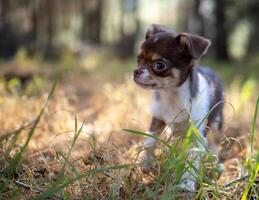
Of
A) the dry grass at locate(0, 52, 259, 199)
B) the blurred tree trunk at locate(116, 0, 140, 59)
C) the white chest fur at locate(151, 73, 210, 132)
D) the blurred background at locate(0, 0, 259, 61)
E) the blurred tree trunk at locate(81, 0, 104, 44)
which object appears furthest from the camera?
the blurred tree trunk at locate(116, 0, 140, 59)

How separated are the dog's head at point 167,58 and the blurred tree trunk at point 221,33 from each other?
37.3 ft

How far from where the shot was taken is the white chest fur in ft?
11.5

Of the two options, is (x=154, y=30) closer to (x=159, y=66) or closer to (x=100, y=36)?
(x=159, y=66)

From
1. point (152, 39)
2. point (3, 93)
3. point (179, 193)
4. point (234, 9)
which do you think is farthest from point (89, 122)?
point (234, 9)

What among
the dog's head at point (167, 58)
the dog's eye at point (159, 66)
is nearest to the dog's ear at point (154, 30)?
the dog's head at point (167, 58)

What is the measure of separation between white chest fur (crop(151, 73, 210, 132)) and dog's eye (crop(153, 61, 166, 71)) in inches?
8.5

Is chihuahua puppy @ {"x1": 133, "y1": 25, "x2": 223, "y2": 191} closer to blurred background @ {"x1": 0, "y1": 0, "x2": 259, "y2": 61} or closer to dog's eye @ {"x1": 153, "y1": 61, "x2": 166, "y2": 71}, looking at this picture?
dog's eye @ {"x1": 153, "y1": 61, "x2": 166, "y2": 71}

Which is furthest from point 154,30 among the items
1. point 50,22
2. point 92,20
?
point 92,20

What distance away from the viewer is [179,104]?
3.56 m

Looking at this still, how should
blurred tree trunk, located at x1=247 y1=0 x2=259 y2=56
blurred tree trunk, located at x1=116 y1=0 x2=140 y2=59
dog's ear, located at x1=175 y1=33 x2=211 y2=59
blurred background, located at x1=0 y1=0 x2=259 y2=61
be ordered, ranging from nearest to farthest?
dog's ear, located at x1=175 y1=33 x2=211 y2=59
blurred background, located at x1=0 y1=0 x2=259 y2=61
blurred tree trunk, located at x1=247 y1=0 x2=259 y2=56
blurred tree trunk, located at x1=116 y1=0 x2=140 y2=59

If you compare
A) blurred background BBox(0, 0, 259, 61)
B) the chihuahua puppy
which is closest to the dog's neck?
the chihuahua puppy

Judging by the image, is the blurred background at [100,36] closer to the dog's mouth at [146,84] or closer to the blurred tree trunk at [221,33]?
the blurred tree trunk at [221,33]

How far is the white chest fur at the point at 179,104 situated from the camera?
138 inches

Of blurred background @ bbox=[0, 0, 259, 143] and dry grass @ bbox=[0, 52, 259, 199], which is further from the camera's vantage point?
blurred background @ bbox=[0, 0, 259, 143]
